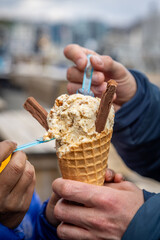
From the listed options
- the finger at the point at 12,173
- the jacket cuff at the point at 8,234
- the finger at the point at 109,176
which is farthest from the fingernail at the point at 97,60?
the jacket cuff at the point at 8,234

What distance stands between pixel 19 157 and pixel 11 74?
887 centimetres

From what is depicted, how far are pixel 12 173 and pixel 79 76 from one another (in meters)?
0.79

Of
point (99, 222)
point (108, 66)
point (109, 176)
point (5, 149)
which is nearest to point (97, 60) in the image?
point (108, 66)

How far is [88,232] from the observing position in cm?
97

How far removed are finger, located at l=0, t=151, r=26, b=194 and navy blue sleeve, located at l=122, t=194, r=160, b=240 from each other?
47 centimetres

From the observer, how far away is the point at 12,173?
945mm

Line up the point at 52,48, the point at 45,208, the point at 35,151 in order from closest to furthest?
the point at 45,208, the point at 35,151, the point at 52,48

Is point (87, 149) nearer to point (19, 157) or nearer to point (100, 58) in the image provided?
point (19, 157)

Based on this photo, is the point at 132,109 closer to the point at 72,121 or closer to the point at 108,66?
the point at 108,66

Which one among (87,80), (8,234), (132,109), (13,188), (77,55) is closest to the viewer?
(13,188)

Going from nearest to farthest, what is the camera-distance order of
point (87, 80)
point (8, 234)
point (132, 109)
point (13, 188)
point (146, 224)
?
point (146, 224), point (13, 188), point (8, 234), point (87, 80), point (132, 109)

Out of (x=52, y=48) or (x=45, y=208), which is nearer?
(x=45, y=208)

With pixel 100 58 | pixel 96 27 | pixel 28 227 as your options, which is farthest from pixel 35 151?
pixel 96 27

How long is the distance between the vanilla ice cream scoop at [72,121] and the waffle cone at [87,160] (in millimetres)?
27
